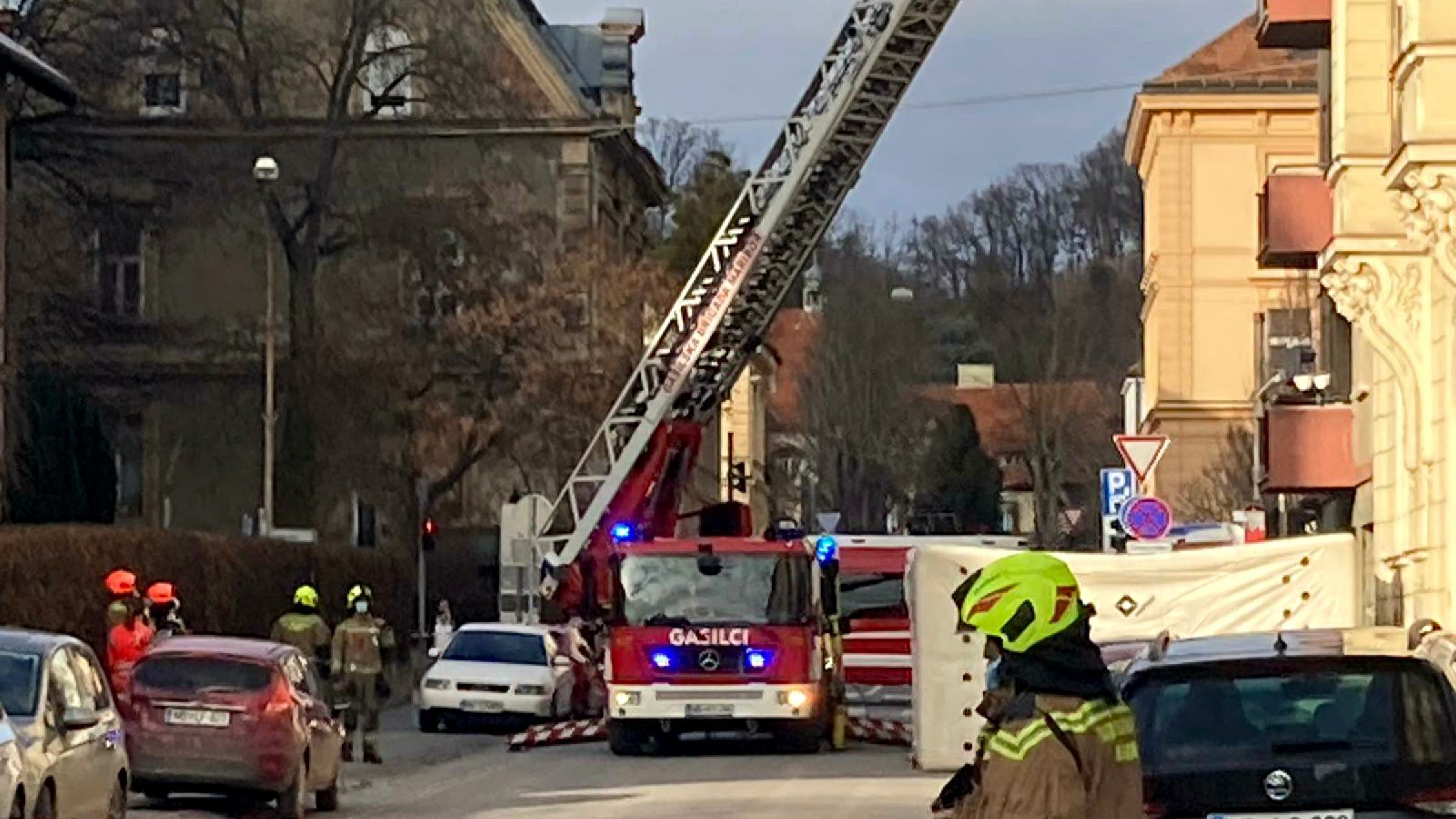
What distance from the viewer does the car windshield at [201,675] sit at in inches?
904

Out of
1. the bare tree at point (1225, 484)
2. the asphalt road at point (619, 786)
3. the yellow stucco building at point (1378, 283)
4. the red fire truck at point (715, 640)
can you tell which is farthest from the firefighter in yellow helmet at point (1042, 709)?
the bare tree at point (1225, 484)

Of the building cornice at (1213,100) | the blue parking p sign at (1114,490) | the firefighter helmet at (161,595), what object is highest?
the building cornice at (1213,100)

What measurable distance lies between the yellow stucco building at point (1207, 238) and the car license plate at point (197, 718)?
5258cm

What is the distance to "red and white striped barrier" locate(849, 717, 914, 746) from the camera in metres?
34.8

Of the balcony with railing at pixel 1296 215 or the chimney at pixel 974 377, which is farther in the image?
the chimney at pixel 974 377

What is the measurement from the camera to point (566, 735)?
117 feet

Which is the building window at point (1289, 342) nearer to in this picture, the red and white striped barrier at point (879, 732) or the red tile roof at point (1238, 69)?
the red tile roof at point (1238, 69)

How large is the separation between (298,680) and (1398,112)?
1045 centimetres

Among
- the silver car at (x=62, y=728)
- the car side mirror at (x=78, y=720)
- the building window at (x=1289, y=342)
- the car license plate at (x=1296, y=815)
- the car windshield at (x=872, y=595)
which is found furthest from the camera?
the building window at (x=1289, y=342)

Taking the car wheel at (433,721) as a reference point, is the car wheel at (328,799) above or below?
above

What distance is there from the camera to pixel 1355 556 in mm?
27266

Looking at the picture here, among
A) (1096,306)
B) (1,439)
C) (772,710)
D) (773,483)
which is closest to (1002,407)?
(1096,306)

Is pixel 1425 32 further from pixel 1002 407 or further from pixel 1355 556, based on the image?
pixel 1002 407

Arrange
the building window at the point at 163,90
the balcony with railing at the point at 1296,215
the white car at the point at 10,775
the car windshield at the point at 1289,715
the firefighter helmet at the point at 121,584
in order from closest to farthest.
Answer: the car windshield at the point at 1289,715 < the white car at the point at 10,775 < the firefighter helmet at the point at 121,584 < the balcony with railing at the point at 1296,215 < the building window at the point at 163,90
